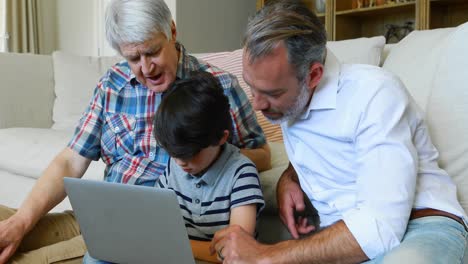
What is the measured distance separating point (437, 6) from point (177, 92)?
99.3 inches

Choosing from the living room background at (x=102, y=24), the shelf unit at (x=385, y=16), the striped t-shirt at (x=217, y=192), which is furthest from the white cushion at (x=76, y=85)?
the striped t-shirt at (x=217, y=192)

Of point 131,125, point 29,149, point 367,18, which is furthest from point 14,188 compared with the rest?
point 367,18

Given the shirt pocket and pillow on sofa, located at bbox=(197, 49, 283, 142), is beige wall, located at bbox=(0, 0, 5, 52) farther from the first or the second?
the shirt pocket

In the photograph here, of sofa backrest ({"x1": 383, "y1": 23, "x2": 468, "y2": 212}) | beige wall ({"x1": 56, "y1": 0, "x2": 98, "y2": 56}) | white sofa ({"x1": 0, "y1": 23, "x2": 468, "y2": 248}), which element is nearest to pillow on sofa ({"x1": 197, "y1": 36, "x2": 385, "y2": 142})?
white sofa ({"x1": 0, "y1": 23, "x2": 468, "y2": 248})

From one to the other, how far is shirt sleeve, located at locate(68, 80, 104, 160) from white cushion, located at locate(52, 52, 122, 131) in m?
1.30

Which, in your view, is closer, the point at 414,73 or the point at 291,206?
the point at 291,206

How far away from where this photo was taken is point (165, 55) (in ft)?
4.06

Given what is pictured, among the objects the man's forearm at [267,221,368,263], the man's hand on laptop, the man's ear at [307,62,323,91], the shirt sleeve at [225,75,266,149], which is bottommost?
the man's hand on laptop

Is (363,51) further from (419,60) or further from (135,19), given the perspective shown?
(135,19)

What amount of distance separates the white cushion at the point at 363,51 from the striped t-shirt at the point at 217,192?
31.5 inches

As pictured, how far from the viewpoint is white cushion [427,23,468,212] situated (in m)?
1.10

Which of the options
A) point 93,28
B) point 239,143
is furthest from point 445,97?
point 93,28

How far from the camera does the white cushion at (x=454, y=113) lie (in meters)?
1.10

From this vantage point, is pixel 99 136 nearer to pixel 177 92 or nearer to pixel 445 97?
pixel 177 92
